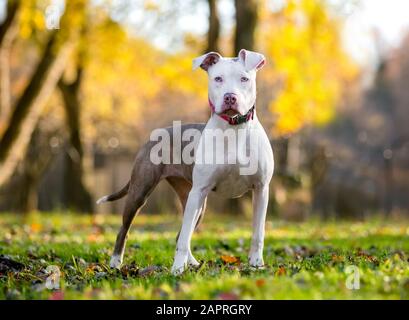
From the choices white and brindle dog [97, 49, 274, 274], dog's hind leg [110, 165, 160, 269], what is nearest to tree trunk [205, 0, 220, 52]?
dog's hind leg [110, 165, 160, 269]

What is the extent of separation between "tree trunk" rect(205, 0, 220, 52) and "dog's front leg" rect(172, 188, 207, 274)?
38.0ft

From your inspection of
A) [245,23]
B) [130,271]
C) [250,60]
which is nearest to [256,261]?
[130,271]

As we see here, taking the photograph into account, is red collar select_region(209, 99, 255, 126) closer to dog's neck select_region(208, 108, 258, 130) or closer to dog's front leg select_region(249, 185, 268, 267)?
dog's neck select_region(208, 108, 258, 130)

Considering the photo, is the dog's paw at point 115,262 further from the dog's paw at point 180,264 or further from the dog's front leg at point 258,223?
the dog's front leg at point 258,223

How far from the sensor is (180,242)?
541 cm

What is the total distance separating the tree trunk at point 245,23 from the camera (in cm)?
1411

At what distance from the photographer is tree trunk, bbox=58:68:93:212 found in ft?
59.0

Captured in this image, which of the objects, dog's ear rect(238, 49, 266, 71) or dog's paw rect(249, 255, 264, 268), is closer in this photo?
dog's ear rect(238, 49, 266, 71)

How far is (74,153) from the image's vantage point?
1811cm

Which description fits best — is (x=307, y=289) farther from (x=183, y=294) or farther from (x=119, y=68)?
(x=119, y=68)

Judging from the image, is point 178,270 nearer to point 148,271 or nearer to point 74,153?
point 148,271

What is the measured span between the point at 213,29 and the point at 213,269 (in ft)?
40.5
